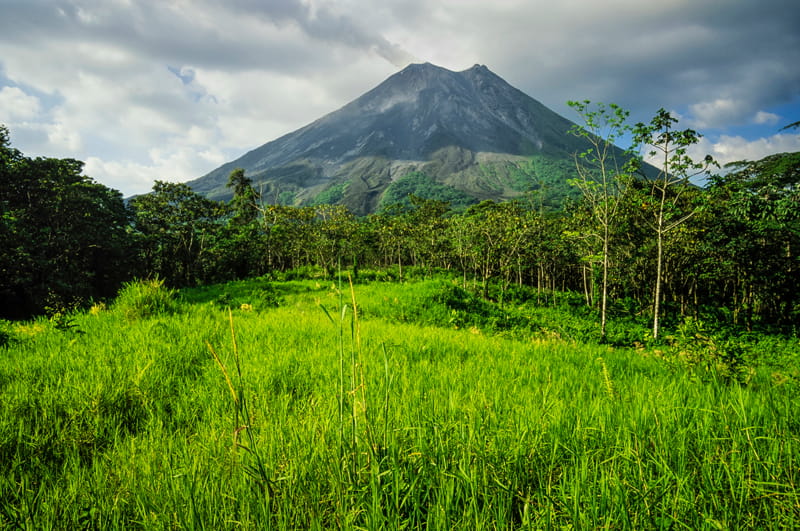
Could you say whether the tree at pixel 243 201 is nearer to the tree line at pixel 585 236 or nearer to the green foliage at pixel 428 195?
the tree line at pixel 585 236

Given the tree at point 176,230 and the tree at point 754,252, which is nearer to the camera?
the tree at point 754,252

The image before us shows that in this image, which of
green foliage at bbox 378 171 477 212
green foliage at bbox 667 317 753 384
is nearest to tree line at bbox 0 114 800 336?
green foliage at bbox 667 317 753 384

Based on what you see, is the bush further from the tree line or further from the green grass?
the tree line

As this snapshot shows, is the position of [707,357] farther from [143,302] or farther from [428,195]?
[428,195]

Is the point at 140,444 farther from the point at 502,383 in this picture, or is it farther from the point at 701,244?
the point at 701,244

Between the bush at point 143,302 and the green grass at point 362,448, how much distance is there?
1.76 meters

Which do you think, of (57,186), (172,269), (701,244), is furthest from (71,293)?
(701,244)

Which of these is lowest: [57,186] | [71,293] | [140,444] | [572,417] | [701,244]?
[71,293]

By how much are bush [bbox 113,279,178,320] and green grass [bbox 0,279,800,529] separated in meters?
1.76

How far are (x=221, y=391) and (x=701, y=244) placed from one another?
→ 27572mm

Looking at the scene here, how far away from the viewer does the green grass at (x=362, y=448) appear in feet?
3.82

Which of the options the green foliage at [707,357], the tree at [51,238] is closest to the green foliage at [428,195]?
the tree at [51,238]

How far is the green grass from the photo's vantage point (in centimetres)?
116

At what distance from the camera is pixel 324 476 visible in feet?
4.41
